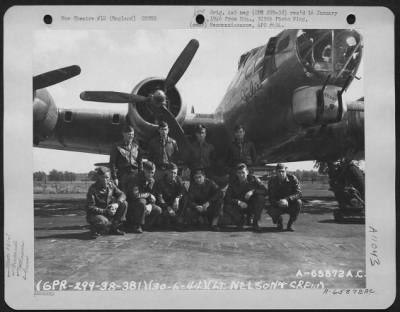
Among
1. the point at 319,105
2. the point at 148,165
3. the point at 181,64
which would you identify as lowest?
the point at 148,165

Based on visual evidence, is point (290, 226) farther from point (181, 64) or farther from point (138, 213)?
point (181, 64)

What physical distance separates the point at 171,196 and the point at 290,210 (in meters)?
1.12

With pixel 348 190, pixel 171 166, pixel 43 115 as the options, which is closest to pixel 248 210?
pixel 171 166

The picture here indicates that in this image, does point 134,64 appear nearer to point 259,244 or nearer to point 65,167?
point 65,167

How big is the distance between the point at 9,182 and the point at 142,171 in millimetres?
1153

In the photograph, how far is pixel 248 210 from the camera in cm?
392

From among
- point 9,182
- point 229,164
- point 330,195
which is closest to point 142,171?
point 229,164

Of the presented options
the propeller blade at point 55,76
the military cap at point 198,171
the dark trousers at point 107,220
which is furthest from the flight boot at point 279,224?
the propeller blade at point 55,76

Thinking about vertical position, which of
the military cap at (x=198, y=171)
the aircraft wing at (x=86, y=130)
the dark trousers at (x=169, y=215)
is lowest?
the dark trousers at (x=169, y=215)

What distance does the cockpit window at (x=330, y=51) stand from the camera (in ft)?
12.1

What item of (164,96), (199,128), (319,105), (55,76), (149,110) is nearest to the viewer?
(55,76)

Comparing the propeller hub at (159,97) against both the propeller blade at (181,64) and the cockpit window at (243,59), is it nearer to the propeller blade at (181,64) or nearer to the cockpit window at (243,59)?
the propeller blade at (181,64)

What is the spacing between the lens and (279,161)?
4.33 m

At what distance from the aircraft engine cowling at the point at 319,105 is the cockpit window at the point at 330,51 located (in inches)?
6.7
